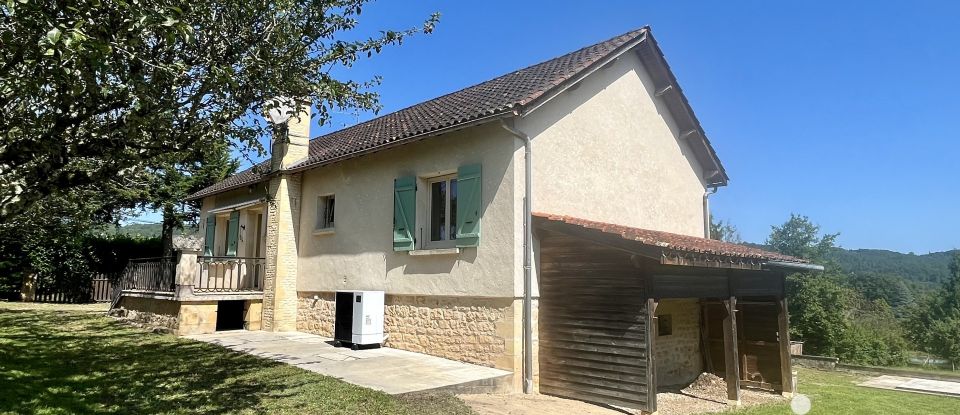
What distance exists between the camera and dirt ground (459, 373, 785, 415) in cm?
802

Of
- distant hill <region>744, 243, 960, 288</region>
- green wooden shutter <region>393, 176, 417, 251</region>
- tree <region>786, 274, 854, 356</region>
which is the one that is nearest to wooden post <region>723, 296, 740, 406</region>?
green wooden shutter <region>393, 176, 417, 251</region>

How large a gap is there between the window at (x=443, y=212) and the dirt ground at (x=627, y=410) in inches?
135

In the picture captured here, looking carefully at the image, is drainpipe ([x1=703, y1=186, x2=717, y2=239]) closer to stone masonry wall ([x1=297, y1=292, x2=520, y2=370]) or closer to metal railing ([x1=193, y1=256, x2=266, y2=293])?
stone masonry wall ([x1=297, y1=292, x2=520, y2=370])

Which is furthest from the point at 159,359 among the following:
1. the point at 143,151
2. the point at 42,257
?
the point at 42,257

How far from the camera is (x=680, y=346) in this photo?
12.2 meters

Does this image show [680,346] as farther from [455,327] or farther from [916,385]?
[916,385]

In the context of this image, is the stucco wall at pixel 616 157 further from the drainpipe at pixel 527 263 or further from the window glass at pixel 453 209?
the window glass at pixel 453 209

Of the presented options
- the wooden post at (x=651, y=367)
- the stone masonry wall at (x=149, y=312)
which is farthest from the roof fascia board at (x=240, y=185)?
the wooden post at (x=651, y=367)

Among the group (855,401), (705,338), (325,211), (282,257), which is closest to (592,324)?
(705,338)

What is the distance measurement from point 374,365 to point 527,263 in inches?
127

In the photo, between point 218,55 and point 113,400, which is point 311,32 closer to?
point 218,55

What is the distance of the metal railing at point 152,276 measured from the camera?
1468cm

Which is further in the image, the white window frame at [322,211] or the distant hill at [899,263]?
the distant hill at [899,263]

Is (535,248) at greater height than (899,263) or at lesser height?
lesser
